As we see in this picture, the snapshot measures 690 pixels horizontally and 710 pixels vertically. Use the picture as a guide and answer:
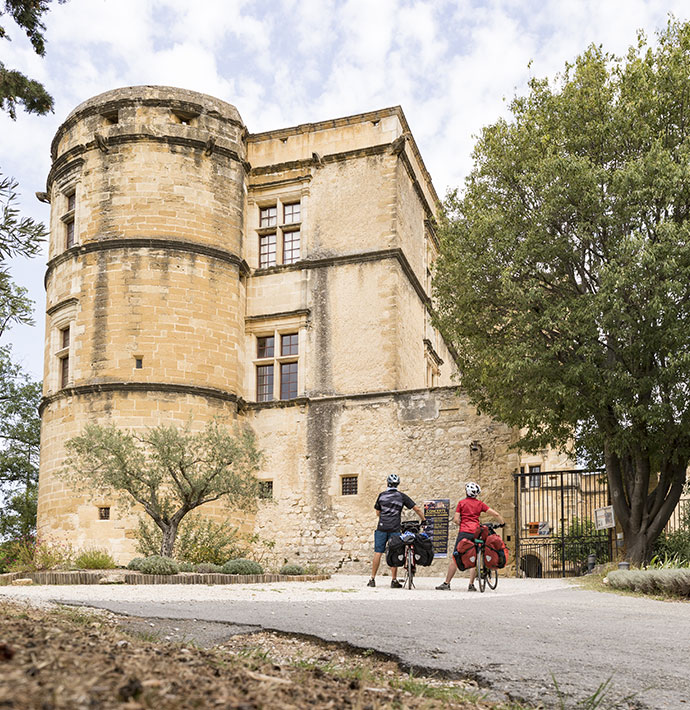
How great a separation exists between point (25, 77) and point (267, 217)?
18.1 m

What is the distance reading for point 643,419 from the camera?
15.8 m

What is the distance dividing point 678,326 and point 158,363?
486 inches

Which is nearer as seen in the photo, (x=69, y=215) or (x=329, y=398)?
(x=329, y=398)

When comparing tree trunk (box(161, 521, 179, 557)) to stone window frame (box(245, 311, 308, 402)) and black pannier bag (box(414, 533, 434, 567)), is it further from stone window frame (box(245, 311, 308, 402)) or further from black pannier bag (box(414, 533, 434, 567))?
stone window frame (box(245, 311, 308, 402))

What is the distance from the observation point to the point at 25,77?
7.39m

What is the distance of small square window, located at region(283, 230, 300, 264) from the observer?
24828mm

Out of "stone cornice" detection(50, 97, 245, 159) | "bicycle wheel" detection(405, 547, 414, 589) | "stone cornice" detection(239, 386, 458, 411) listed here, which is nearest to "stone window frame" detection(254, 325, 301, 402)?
"stone cornice" detection(239, 386, 458, 411)

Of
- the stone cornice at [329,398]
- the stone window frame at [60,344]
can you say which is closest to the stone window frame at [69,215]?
the stone window frame at [60,344]

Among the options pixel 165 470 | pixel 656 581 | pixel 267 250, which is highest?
pixel 267 250

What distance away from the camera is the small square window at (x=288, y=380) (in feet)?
78.3

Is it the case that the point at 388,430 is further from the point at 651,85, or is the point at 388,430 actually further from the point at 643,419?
the point at 651,85

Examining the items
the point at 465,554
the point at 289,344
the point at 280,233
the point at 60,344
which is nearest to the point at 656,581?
the point at 465,554

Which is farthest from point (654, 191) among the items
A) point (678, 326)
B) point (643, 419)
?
point (643, 419)

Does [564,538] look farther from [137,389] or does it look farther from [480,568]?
[137,389]
